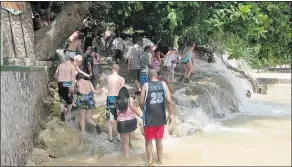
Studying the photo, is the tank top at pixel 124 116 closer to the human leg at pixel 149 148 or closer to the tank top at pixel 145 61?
the human leg at pixel 149 148

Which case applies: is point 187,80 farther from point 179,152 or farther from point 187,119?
point 179,152

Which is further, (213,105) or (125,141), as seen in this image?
(213,105)

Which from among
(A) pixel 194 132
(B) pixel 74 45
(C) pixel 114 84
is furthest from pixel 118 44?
(C) pixel 114 84

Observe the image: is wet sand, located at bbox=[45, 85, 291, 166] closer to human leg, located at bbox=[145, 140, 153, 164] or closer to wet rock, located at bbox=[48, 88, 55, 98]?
human leg, located at bbox=[145, 140, 153, 164]

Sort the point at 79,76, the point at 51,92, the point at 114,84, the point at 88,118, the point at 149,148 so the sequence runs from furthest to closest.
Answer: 1. the point at 51,92
2. the point at 88,118
3. the point at 79,76
4. the point at 114,84
5. the point at 149,148

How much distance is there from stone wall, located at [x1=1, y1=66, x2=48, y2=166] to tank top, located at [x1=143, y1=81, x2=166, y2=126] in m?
2.00

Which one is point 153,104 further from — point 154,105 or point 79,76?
point 79,76

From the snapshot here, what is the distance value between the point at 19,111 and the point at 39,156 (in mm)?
1017

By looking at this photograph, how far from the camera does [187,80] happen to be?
A: 14750 mm

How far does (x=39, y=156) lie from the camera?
7.47m

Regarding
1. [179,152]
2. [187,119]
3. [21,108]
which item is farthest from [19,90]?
[187,119]

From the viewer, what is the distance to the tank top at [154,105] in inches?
271

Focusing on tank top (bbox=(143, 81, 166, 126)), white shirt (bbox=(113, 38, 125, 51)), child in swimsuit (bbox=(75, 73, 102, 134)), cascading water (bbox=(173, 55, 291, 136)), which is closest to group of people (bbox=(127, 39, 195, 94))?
cascading water (bbox=(173, 55, 291, 136))

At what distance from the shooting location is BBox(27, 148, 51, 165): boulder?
7.31 metres
